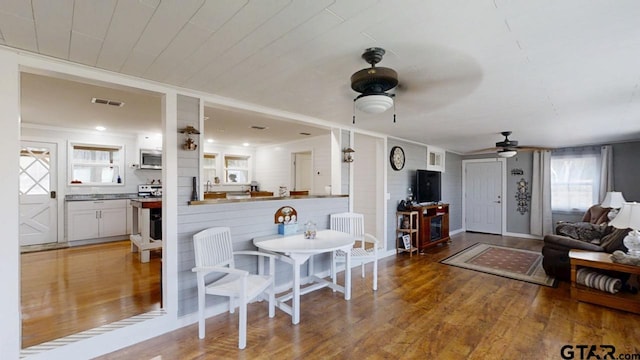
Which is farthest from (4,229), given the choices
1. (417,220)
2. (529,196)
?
(529,196)

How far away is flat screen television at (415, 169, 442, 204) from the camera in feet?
19.5

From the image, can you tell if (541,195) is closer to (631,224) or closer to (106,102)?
(631,224)

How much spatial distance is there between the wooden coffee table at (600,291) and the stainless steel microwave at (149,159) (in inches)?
292

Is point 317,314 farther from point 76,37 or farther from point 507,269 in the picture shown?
point 507,269

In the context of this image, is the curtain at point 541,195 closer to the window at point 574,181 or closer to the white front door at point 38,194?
the window at point 574,181

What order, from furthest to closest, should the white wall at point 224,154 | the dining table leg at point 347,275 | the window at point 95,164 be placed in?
the white wall at point 224,154
the window at point 95,164
the dining table leg at point 347,275

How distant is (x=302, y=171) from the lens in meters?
7.23

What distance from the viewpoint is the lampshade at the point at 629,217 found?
2920 mm

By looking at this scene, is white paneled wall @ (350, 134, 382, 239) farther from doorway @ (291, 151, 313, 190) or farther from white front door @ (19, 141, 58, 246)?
white front door @ (19, 141, 58, 246)

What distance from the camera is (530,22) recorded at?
5.20 ft

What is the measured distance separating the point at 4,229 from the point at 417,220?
536 cm

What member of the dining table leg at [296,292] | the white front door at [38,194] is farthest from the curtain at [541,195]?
the white front door at [38,194]

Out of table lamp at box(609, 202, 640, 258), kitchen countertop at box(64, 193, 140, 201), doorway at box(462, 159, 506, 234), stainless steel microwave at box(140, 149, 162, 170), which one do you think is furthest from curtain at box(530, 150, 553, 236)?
kitchen countertop at box(64, 193, 140, 201)

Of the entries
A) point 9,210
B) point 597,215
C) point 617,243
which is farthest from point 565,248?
point 9,210
